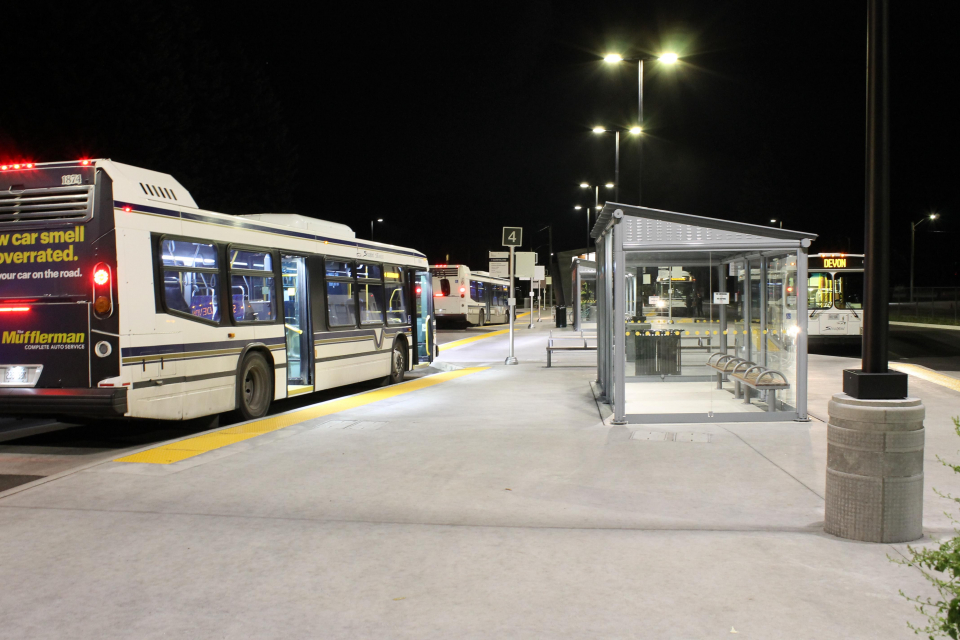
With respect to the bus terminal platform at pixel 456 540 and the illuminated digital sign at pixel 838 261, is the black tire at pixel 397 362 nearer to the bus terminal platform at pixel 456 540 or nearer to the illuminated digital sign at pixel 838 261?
the bus terminal platform at pixel 456 540

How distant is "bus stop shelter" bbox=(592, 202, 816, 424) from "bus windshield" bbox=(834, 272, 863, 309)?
12.7 meters

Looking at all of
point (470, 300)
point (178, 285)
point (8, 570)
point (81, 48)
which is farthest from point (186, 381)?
point (81, 48)

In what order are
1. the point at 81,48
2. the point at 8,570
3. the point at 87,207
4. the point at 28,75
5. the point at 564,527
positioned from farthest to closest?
the point at 81,48 → the point at 28,75 → the point at 87,207 → the point at 564,527 → the point at 8,570

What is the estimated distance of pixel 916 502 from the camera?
5453mm

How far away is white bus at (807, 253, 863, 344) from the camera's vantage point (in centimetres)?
2723

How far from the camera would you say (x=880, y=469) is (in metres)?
5.37

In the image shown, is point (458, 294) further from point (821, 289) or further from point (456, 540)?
point (456, 540)

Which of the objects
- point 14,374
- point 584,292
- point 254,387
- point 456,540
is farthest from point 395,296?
point 584,292

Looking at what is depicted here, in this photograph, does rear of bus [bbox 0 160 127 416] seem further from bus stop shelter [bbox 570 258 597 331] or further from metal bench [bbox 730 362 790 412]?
bus stop shelter [bbox 570 258 597 331]

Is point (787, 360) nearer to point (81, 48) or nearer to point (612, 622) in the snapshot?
point (612, 622)

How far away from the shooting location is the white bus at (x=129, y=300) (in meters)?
8.61

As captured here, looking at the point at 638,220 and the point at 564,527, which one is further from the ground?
the point at 638,220

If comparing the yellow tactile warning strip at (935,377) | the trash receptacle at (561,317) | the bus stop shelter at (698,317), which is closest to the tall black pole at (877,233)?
the bus stop shelter at (698,317)

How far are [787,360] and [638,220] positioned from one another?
285 cm
